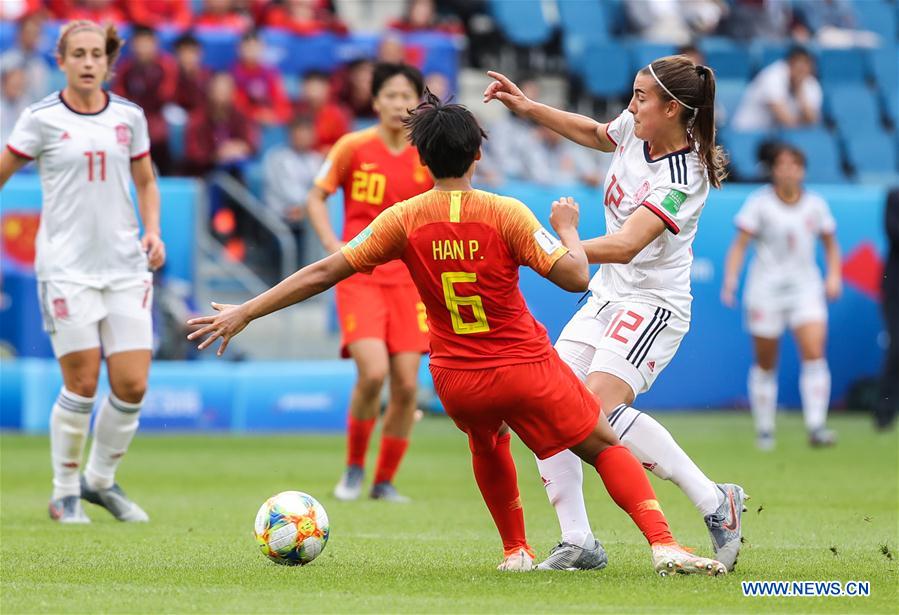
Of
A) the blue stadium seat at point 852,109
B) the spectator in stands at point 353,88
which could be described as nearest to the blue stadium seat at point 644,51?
the blue stadium seat at point 852,109

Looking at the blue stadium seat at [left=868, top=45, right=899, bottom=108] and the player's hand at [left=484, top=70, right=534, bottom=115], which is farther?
the blue stadium seat at [left=868, top=45, right=899, bottom=108]

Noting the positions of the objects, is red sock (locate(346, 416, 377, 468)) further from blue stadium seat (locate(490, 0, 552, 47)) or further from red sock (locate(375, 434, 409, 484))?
blue stadium seat (locate(490, 0, 552, 47))

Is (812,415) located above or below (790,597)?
below

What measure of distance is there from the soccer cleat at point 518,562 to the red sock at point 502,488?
28 millimetres

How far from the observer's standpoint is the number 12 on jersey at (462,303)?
6.26m

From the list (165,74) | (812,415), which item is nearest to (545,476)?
A: (812,415)

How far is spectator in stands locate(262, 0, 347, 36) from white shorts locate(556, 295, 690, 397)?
1347cm

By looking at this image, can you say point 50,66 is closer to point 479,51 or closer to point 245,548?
point 479,51

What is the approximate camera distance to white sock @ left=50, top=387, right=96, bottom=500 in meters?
8.78

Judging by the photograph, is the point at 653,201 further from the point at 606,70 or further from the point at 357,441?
the point at 606,70

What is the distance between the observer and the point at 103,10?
18.4 meters

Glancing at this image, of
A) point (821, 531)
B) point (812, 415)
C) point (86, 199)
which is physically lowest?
point (812, 415)

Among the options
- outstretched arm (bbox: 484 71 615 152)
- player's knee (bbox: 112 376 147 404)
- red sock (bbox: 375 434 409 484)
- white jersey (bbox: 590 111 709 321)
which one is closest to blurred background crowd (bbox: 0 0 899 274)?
red sock (bbox: 375 434 409 484)

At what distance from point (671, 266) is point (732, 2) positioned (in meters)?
17.5
